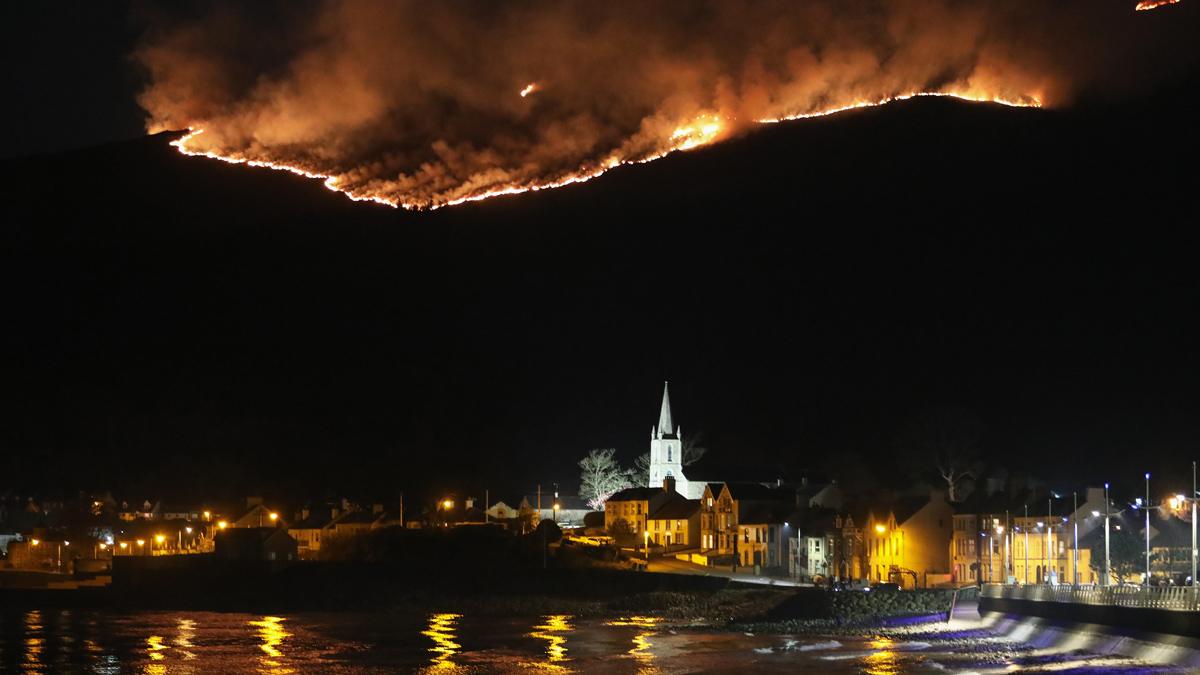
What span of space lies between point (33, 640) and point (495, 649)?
65.2 ft

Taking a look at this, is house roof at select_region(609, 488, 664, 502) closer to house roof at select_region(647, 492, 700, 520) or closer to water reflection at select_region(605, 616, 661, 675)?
house roof at select_region(647, 492, 700, 520)

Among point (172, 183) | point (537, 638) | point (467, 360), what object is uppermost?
point (172, 183)

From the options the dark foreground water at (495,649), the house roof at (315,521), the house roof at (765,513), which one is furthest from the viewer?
the house roof at (315,521)

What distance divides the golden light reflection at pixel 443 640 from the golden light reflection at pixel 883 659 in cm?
1382

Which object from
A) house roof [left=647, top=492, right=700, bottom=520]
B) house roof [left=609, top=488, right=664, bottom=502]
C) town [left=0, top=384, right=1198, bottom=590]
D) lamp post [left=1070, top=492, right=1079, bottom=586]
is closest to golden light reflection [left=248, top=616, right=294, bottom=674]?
town [left=0, top=384, right=1198, bottom=590]

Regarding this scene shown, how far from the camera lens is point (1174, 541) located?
271 ft

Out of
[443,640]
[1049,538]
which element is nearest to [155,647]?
[443,640]

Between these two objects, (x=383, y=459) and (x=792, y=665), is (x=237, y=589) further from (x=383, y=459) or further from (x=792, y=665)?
(x=383, y=459)

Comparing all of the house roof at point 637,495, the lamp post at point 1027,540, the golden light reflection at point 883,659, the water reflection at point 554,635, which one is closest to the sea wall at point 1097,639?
the golden light reflection at point 883,659

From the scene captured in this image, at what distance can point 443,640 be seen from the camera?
204 ft

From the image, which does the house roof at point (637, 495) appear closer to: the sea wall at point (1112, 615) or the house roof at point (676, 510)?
the house roof at point (676, 510)

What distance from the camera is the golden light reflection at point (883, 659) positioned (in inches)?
1871

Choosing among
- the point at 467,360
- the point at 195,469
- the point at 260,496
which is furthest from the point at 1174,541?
the point at 467,360

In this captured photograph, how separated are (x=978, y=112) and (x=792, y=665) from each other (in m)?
159
